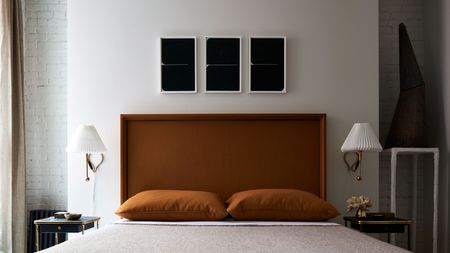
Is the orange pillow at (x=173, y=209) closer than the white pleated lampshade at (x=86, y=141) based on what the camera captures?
Yes

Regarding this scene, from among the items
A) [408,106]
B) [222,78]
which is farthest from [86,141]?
[408,106]

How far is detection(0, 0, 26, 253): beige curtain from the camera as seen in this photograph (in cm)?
421

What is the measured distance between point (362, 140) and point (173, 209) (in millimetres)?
1369

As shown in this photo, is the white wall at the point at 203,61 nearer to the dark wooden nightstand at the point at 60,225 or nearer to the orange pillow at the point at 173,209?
the dark wooden nightstand at the point at 60,225

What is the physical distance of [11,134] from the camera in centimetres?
426

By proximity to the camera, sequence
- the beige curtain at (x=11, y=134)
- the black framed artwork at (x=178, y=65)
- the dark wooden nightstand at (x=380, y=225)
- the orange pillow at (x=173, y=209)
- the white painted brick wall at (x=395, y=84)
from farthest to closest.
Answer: the white painted brick wall at (x=395, y=84) → the black framed artwork at (x=178, y=65) → the beige curtain at (x=11, y=134) → the dark wooden nightstand at (x=380, y=225) → the orange pillow at (x=173, y=209)

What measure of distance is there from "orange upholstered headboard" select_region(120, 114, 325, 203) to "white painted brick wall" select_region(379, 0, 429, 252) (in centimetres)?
70

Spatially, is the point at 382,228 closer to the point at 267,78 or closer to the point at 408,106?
the point at 408,106

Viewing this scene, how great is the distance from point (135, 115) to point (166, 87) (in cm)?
31

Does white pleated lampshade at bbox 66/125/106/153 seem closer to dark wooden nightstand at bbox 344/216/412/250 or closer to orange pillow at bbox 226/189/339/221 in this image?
orange pillow at bbox 226/189/339/221

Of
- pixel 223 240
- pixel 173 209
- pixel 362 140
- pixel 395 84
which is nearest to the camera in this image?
pixel 223 240

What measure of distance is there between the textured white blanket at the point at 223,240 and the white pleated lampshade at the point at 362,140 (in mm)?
697

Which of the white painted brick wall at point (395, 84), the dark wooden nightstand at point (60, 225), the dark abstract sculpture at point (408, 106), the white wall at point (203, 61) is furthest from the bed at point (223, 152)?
the white painted brick wall at point (395, 84)

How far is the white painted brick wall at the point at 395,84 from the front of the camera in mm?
4641
